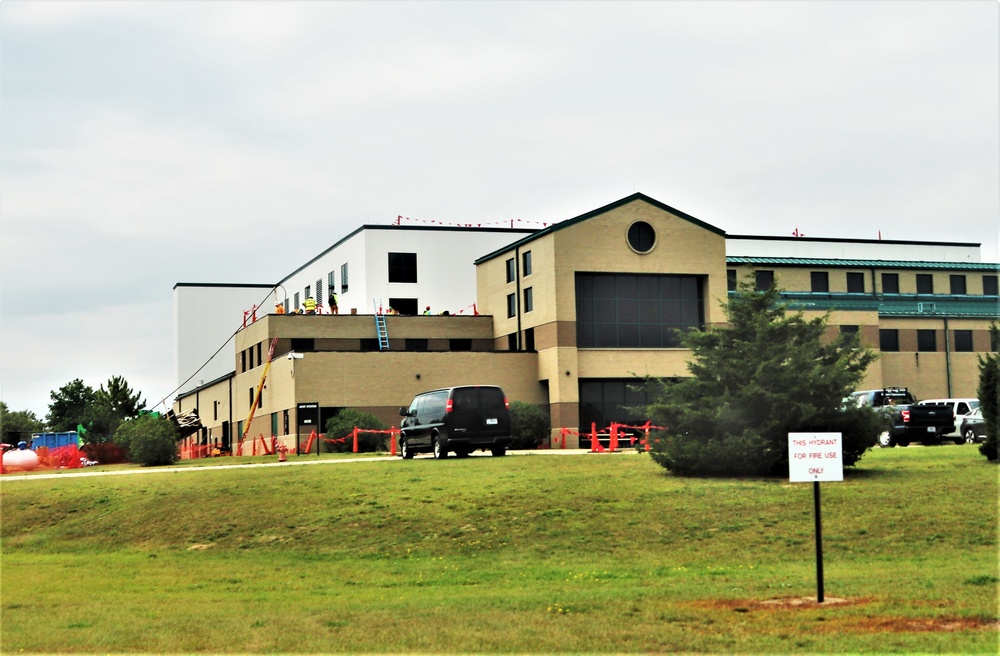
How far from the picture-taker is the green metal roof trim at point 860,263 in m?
76.7

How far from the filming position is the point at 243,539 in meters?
24.7

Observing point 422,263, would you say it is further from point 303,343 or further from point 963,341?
point 963,341

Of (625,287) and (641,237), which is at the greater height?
(641,237)

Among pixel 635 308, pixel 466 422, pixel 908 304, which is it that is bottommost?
pixel 466 422

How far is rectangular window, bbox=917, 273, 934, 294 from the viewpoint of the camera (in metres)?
80.5

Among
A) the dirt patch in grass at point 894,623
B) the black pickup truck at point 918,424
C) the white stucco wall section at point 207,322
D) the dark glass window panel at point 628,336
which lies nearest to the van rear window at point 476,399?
the black pickup truck at point 918,424

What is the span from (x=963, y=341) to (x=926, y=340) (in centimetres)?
274

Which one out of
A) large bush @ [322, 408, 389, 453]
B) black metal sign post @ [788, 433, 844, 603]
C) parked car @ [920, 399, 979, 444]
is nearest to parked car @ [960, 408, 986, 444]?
parked car @ [920, 399, 979, 444]

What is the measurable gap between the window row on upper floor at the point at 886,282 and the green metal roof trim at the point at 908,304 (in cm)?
78

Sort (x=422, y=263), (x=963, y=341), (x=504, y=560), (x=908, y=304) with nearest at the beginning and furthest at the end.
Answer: (x=504, y=560) < (x=963, y=341) < (x=908, y=304) < (x=422, y=263)

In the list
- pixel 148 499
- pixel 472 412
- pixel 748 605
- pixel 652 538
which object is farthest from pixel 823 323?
pixel 148 499

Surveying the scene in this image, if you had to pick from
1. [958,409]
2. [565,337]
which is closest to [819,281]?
[565,337]

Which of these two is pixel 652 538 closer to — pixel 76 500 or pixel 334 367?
pixel 76 500

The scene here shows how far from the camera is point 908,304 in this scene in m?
77.9
